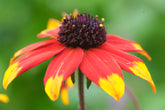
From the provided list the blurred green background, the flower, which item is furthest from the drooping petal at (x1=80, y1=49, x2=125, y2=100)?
the blurred green background

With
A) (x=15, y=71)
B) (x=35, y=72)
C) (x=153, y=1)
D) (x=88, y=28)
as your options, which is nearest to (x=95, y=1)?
(x=153, y=1)

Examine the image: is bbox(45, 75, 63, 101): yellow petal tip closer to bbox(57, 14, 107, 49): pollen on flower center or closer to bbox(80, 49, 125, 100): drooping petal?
bbox(80, 49, 125, 100): drooping petal

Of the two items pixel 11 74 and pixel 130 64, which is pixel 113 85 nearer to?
pixel 130 64

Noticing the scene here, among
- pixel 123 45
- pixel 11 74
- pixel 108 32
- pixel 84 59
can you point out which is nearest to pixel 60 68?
pixel 84 59

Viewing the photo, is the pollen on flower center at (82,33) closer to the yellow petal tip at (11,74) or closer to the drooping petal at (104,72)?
the drooping petal at (104,72)

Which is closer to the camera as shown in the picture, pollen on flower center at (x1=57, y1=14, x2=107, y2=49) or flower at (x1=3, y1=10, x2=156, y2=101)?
flower at (x1=3, y1=10, x2=156, y2=101)

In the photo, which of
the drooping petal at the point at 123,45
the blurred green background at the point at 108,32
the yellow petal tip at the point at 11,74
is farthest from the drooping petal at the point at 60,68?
the blurred green background at the point at 108,32

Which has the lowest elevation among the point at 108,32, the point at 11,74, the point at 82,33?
the point at 108,32
